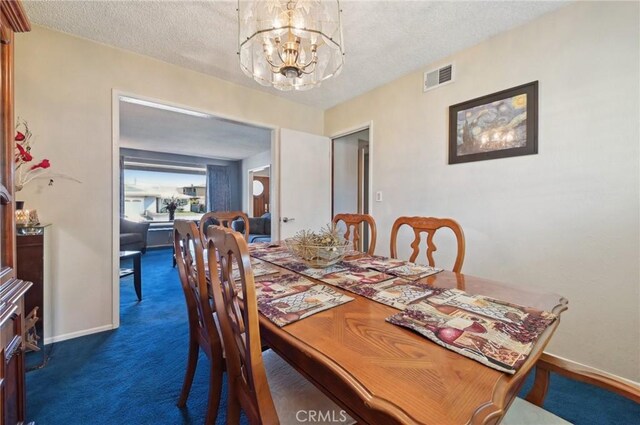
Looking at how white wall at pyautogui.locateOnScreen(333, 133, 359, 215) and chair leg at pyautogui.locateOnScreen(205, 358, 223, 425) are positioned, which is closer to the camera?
chair leg at pyautogui.locateOnScreen(205, 358, 223, 425)

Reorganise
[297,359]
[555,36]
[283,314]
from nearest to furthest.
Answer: [297,359], [283,314], [555,36]

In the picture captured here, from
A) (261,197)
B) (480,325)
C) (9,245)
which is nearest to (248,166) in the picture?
(261,197)

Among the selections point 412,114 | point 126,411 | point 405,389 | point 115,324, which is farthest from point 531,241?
point 115,324

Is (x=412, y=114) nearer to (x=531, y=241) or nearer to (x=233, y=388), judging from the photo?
(x=531, y=241)

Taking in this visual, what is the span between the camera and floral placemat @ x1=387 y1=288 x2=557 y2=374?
0.62 metres

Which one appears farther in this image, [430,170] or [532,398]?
[430,170]

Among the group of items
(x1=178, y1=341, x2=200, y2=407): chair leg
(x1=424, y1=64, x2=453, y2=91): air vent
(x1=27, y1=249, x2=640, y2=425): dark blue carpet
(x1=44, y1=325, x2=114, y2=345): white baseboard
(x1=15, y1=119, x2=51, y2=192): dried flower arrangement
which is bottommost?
(x1=27, y1=249, x2=640, y2=425): dark blue carpet

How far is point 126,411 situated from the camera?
4.53ft

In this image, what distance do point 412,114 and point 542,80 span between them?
40.4 inches

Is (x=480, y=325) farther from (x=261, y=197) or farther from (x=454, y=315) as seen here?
(x=261, y=197)

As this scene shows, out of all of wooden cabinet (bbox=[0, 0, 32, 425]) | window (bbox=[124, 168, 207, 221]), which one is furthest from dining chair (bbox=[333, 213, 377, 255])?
window (bbox=[124, 168, 207, 221])

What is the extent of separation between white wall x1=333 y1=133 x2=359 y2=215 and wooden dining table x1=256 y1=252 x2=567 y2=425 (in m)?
3.02

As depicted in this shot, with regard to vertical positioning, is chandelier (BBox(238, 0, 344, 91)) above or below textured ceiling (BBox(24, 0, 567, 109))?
below

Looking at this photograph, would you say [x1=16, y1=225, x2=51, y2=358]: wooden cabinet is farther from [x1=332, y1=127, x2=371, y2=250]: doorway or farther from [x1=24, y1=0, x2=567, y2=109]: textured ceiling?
[x1=332, y1=127, x2=371, y2=250]: doorway
